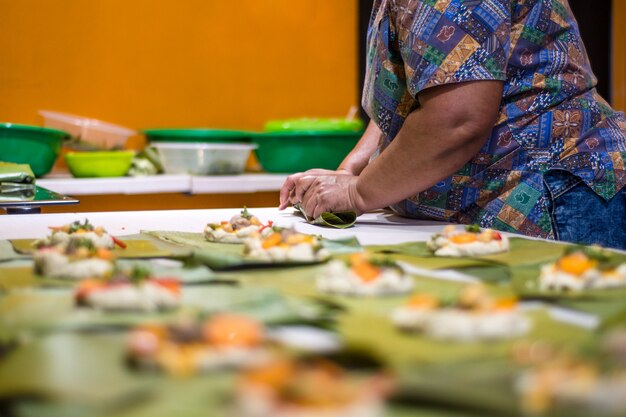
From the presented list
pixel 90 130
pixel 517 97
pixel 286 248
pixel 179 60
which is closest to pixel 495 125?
pixel 517 97

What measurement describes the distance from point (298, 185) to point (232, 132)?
6.26 feet

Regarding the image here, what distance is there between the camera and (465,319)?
2.94 feet

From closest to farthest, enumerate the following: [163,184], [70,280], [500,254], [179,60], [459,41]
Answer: [70,280] → [500,254] → [459,41] → [163,184] → [179,60]

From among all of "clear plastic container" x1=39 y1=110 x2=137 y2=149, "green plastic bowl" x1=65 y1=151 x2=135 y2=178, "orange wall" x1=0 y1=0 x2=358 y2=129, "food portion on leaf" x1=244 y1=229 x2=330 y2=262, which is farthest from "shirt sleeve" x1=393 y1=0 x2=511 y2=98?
"orange wall" x1=0 y1=0 x2=358 y2=129

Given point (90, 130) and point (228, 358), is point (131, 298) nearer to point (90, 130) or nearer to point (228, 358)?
point (228, 358)

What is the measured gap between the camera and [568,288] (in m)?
1.17

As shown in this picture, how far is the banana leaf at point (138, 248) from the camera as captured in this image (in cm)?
154

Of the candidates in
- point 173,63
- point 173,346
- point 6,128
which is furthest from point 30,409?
point 173,63

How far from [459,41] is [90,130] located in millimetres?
→ 2506

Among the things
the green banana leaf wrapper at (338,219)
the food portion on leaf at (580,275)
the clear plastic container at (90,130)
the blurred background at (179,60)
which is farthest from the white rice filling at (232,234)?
the blurred background at (179,60)

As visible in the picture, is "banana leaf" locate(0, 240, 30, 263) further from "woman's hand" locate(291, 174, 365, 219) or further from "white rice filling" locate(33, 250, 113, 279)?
"woman's hand" locate(291, 174, 365, 219)

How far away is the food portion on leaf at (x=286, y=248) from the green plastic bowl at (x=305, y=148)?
247 cm

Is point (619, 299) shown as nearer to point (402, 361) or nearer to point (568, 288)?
point (568, 288)

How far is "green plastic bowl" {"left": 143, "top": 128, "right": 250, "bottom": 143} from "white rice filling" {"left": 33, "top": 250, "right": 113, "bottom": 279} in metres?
2.72
